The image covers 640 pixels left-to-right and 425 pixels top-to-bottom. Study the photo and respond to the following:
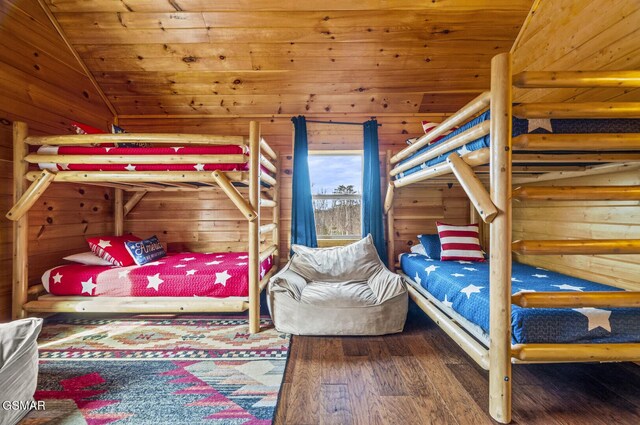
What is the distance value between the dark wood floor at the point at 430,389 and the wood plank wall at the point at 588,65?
721 mm

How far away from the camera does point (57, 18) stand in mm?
2783

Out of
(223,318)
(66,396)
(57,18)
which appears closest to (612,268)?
(223,318)

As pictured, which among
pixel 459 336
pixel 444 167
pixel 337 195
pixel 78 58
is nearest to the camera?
pixel 459 336

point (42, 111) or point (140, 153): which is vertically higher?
point (42, 111)

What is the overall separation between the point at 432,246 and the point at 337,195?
4.49 feet

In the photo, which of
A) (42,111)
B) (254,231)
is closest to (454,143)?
(254,231)

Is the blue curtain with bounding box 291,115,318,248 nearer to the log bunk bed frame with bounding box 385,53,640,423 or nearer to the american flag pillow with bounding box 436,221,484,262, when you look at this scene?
the american flag pillow with bounding box 436,221,484,262

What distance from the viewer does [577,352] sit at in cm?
142

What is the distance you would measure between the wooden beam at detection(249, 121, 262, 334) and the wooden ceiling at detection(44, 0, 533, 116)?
1.10 metres

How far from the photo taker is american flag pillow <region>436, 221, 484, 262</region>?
3049 millimetres

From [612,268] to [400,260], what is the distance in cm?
185

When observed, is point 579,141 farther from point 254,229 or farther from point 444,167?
point 254,229
